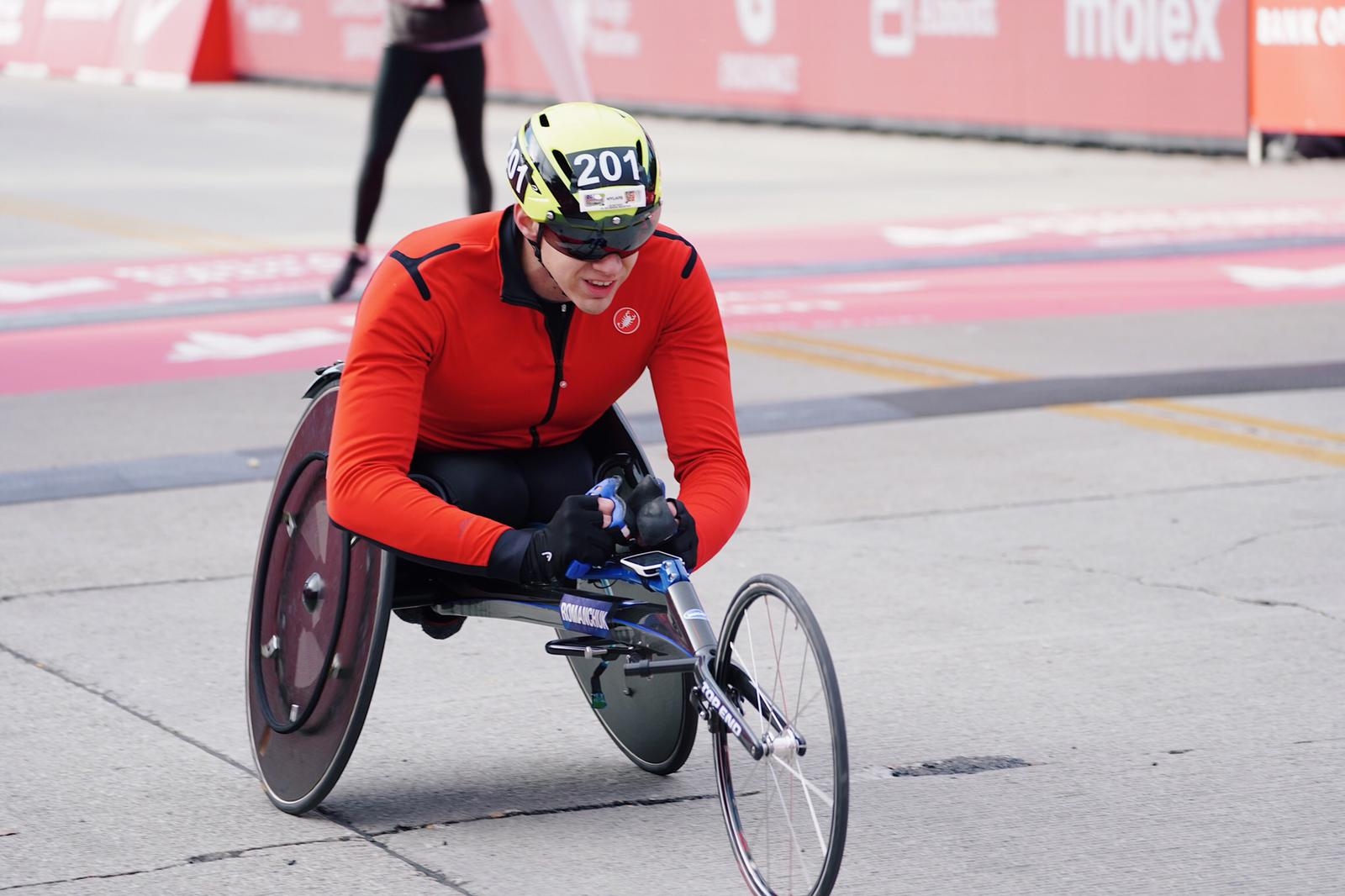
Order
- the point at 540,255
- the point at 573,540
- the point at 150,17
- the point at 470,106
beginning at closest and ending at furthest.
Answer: the point at 573,540, the point at 540,255, the point at 470,106, the point at 150,17

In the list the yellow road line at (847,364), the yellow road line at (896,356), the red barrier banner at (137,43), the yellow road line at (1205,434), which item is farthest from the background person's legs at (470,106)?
the red barrier banner at (137,43)

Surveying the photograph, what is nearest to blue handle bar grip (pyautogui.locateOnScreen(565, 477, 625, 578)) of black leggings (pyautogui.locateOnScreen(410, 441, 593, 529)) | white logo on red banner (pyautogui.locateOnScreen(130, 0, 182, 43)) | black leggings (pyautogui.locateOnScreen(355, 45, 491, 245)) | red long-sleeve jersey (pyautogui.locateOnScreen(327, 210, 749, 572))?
red long-sleeve jersey (pyautogui.locateOnScreen(327, 210, 749, 572))

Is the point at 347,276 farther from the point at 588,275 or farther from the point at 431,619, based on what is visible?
the point at 588,275

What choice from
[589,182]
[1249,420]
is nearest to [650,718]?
[589,182]

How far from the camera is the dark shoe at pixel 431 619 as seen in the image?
4.53m

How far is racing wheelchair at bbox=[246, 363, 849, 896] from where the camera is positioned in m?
3.86

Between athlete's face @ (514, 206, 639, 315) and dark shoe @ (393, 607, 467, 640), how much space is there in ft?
2.43

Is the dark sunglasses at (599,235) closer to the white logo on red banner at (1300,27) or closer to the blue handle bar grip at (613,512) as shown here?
the blue handle bar grip at (613,512)

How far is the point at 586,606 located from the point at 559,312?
0.59 m

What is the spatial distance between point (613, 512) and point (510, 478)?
496mm

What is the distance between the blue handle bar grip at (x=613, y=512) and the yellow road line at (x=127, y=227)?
10.2 meters

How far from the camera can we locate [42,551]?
670 centimetres

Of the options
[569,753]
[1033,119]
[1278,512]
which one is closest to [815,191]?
[1033,119]

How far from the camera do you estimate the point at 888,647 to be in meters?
5.65
